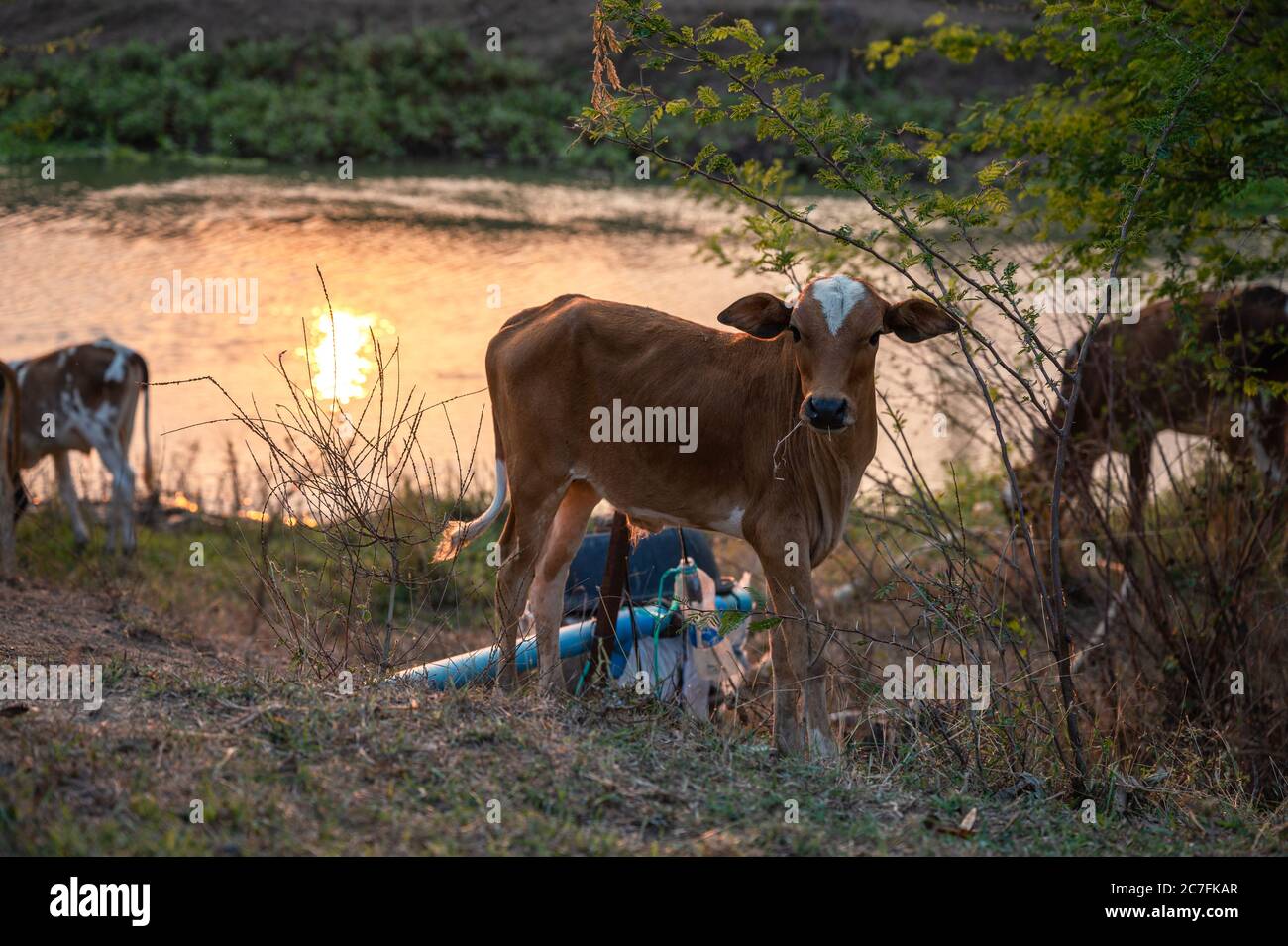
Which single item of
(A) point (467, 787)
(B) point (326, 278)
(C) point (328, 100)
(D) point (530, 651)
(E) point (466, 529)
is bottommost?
(A) point (467, 787)

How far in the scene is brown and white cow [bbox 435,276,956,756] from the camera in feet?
19.1

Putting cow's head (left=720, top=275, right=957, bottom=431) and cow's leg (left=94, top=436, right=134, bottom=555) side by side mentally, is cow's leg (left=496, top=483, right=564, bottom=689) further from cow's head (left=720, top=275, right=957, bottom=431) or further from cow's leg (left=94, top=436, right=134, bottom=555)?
cow's leg (left=94, top=436, right=134, bottom=555)

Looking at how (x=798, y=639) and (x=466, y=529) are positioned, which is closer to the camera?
(x=798, y=639)

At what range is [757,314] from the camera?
5984mm

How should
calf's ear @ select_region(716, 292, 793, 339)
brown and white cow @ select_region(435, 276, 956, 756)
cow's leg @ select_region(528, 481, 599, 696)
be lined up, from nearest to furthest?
brown and white cow @ select_region(435, 276, 956, 756)
calf's ear @ select_region(716, 292, 793, 339)
cow's leg @ select_region(528, 481, 599, 696)

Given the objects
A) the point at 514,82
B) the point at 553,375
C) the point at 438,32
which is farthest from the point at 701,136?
the point at 553,375

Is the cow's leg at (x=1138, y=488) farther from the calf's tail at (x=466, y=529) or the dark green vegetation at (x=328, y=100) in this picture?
the dark green vegetation at (x=328, y=100)

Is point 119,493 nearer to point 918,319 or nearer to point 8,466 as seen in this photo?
point 8,466

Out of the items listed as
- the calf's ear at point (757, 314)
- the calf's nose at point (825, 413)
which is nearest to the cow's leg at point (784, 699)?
the calf's nose at point (825, 413)

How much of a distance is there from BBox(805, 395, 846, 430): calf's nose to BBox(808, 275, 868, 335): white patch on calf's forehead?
1.30 feet

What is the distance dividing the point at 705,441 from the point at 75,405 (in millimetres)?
7124

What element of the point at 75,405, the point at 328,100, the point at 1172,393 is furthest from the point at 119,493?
the point at 328,100

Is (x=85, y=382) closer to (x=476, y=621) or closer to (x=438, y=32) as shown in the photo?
(x=476, y=621)

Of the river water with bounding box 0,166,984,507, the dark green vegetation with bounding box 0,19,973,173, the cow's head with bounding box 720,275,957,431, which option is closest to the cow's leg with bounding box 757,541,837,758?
the cow's head with bounding box 720,275,957,431
